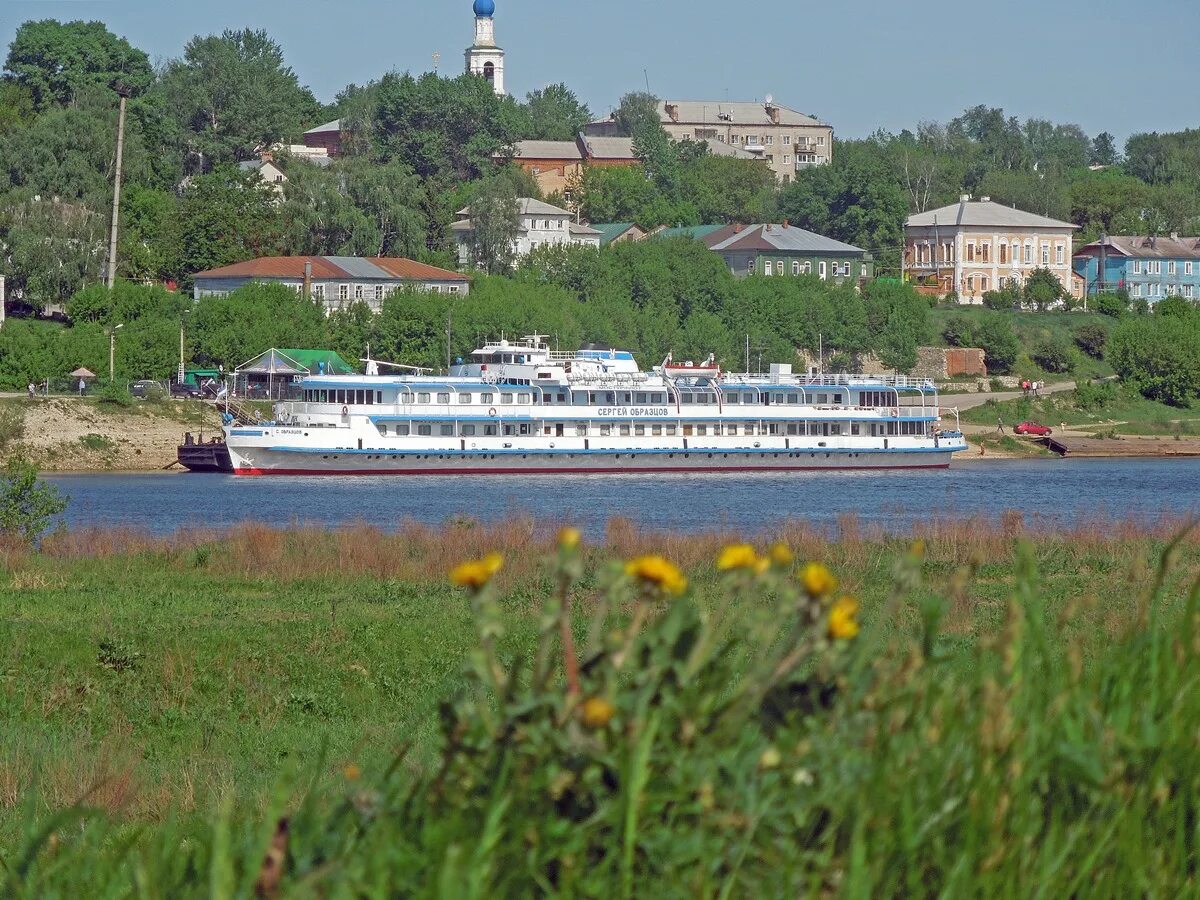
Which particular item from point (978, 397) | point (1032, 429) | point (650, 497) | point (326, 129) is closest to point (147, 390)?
point (650, 497)

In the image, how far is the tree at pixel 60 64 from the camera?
341ft

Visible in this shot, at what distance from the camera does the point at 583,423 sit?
6050 centimetres

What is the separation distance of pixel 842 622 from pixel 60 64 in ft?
359

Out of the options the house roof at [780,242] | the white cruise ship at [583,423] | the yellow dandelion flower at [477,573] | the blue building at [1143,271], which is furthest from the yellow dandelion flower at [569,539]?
the blue building at [1143,271]

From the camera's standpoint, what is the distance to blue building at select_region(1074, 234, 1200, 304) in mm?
114188

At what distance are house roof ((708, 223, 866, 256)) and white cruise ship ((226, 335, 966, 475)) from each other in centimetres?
4075

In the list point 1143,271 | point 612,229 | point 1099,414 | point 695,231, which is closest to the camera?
point 1099,414

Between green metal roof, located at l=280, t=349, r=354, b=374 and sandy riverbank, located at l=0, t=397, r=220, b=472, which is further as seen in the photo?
green metal roof, located at l=280, t=349, r=354, b=374

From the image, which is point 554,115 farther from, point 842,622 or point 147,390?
point 842,622

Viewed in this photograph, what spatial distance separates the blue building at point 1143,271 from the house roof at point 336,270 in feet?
156

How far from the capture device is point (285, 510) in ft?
143

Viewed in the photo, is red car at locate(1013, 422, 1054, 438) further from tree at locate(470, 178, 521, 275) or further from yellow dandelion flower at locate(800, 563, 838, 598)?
yellow dandelion flower at locate(800, 563, 838, 598)

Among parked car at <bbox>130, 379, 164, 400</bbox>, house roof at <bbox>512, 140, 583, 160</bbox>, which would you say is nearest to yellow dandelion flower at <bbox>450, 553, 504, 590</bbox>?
parked car at <bbox>130, 379, 164, 400</bbox>

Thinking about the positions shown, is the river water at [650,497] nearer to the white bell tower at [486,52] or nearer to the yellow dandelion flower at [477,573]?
the yellow dandelion flower at [477,573]
